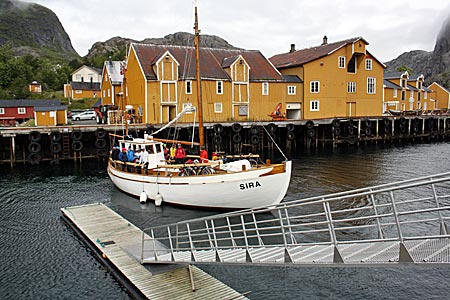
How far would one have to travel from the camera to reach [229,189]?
59.2ft

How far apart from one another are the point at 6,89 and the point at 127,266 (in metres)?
70.1

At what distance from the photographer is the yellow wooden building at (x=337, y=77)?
48281 millimetres

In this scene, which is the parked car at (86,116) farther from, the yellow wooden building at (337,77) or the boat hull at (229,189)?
the boat hull at (229,189)

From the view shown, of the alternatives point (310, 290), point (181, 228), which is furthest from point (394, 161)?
point (310, 290)

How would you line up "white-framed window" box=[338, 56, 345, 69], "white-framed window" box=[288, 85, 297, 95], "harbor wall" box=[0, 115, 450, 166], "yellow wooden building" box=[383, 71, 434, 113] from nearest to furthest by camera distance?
"harbor wall" box=[0, 115, 450, 166] < "white-framed window" box=[288, 85, 297, 95] < "white-framed window" box=[338, 56, 345, 69] < "yellow wooden building" box=[383, 71, 434, 113]

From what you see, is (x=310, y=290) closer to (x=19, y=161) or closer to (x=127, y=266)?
(x=127, y=266)

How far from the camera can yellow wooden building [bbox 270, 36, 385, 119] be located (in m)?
48.3

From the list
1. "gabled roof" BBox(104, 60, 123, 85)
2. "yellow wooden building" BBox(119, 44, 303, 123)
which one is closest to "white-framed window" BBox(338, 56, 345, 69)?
"yellow wooden building" BBox(119, 44, 303, 123)

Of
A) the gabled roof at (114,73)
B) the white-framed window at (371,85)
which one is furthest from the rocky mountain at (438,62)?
the gabled roof at (114,73)

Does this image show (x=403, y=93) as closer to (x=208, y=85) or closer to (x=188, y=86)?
(x=208, y=85)

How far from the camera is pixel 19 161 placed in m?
34.9

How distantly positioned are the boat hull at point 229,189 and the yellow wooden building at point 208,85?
71.2 feet

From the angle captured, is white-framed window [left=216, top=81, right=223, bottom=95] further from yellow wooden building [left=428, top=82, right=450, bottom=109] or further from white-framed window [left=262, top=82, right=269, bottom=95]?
yellow wooden building [left=428, top=82, right=450, bottom=109]

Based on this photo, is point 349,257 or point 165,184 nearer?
point 349,257
